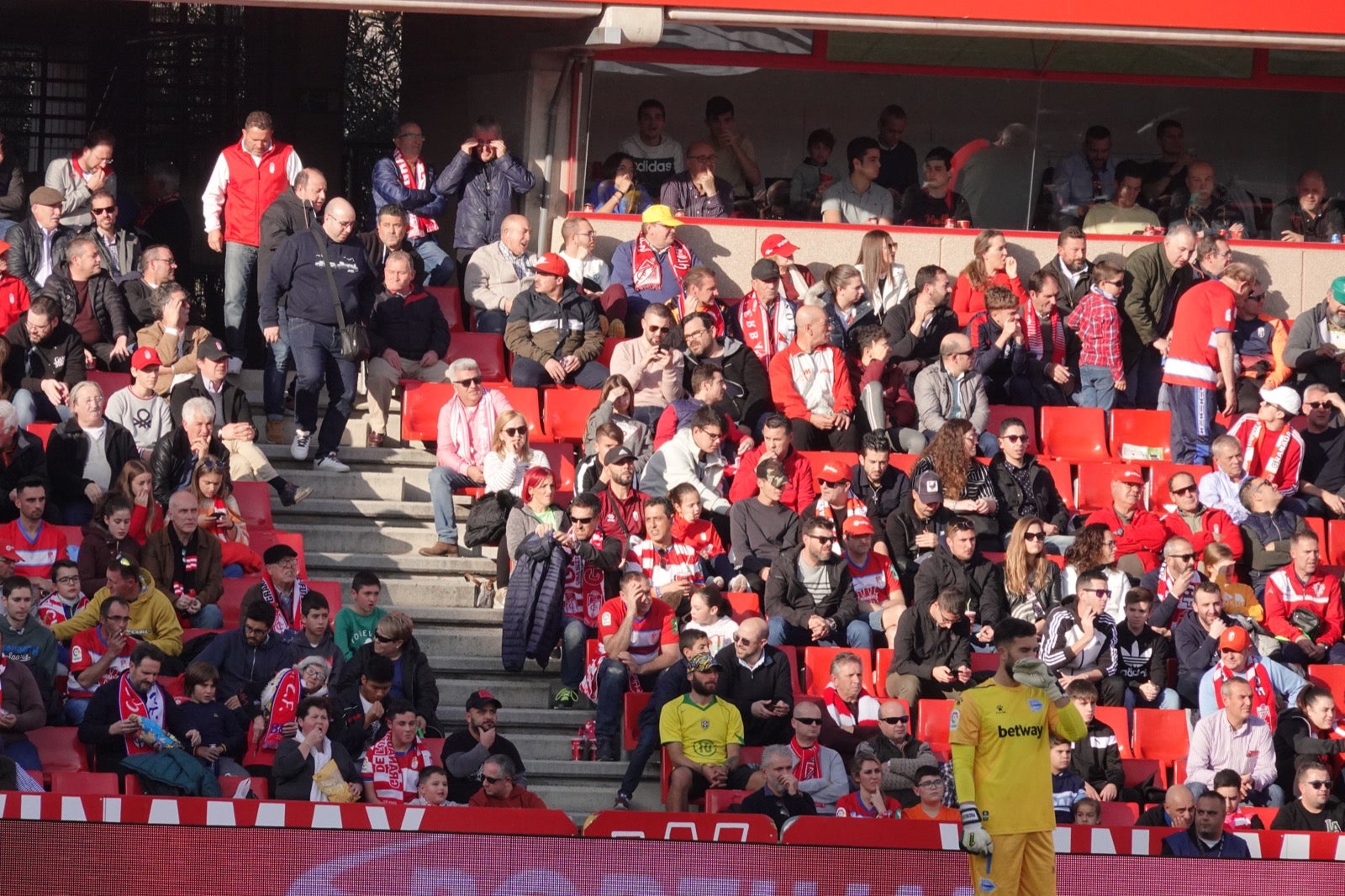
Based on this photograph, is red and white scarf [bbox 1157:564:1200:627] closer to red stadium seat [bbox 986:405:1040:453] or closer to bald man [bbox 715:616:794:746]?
red stadium seat [bbox 986:405:1040:453]

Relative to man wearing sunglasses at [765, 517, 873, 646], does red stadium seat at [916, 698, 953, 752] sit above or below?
below

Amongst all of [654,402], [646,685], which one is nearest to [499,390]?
[654,402]

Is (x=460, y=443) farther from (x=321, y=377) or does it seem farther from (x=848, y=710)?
(x=848, y=710)

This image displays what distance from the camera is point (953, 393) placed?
14203mm

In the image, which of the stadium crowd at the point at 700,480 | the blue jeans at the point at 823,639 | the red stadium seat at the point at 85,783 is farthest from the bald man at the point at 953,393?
Result: the red stadium seat at the point at 85,783

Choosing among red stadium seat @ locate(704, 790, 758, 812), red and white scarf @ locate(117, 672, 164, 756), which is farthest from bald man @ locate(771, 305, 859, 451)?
red and white scarf @ locate(117, 672, 164, 756)

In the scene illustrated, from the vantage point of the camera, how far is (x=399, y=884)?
8.90 m

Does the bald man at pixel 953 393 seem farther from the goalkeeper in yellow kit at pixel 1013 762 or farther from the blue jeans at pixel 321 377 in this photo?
A: the goalkeeper in yellow kit at pixel 1013 762

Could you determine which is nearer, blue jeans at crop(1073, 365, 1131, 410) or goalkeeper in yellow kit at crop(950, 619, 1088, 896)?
goalkeeper in yellow kit at crop(950, 619, 1088, 896)

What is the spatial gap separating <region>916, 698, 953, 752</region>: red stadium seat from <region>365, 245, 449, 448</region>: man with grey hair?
451 cm

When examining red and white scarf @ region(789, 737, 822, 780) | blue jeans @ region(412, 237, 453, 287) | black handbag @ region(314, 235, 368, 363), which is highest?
blue jeans @ region(412, 237, 453, 287)

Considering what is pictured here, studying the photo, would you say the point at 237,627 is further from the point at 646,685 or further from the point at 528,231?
the point at 528,231

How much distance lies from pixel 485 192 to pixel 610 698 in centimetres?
529

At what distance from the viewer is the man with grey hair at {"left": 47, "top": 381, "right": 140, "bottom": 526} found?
39.9 ft
